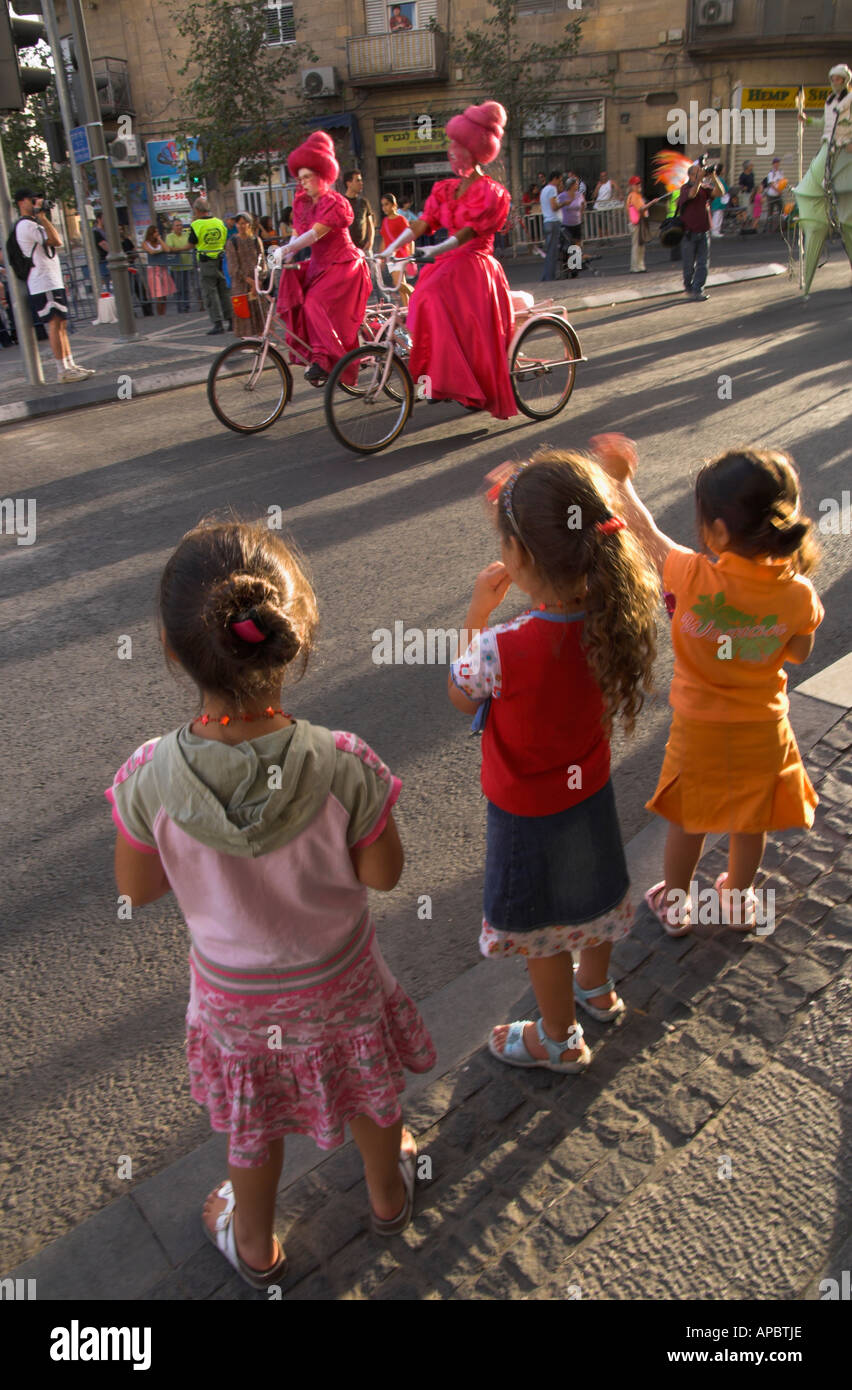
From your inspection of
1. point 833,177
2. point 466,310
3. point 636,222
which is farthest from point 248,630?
point 636,222

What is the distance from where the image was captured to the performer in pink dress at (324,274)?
7777 millimetres

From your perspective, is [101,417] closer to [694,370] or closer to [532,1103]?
[694,370]

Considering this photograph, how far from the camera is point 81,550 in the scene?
5844 mm

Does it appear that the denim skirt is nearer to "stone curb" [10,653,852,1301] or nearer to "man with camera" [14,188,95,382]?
"stone curb" [10,653,852,1301]

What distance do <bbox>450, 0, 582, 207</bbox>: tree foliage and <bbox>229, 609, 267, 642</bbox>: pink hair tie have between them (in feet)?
96.7

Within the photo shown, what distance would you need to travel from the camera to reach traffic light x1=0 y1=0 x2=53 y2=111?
9125 millimetres

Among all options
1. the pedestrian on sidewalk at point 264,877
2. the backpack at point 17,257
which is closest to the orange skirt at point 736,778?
the pedestrian on sidewalk at point 264,877

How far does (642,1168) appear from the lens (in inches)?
82.4

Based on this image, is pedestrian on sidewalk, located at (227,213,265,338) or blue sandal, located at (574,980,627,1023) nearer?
blue sandal, located at (574,980,627,1023)

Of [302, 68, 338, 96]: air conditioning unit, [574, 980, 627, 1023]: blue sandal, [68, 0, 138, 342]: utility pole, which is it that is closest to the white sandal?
[574, 980, 627, 1023]: blue sandal

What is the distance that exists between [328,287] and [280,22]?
1079 inches

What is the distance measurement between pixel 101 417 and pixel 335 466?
11.7ft

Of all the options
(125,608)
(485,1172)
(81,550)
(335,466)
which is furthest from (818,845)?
(335,466)

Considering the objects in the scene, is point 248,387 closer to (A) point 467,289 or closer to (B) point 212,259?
(A) point 467,289
